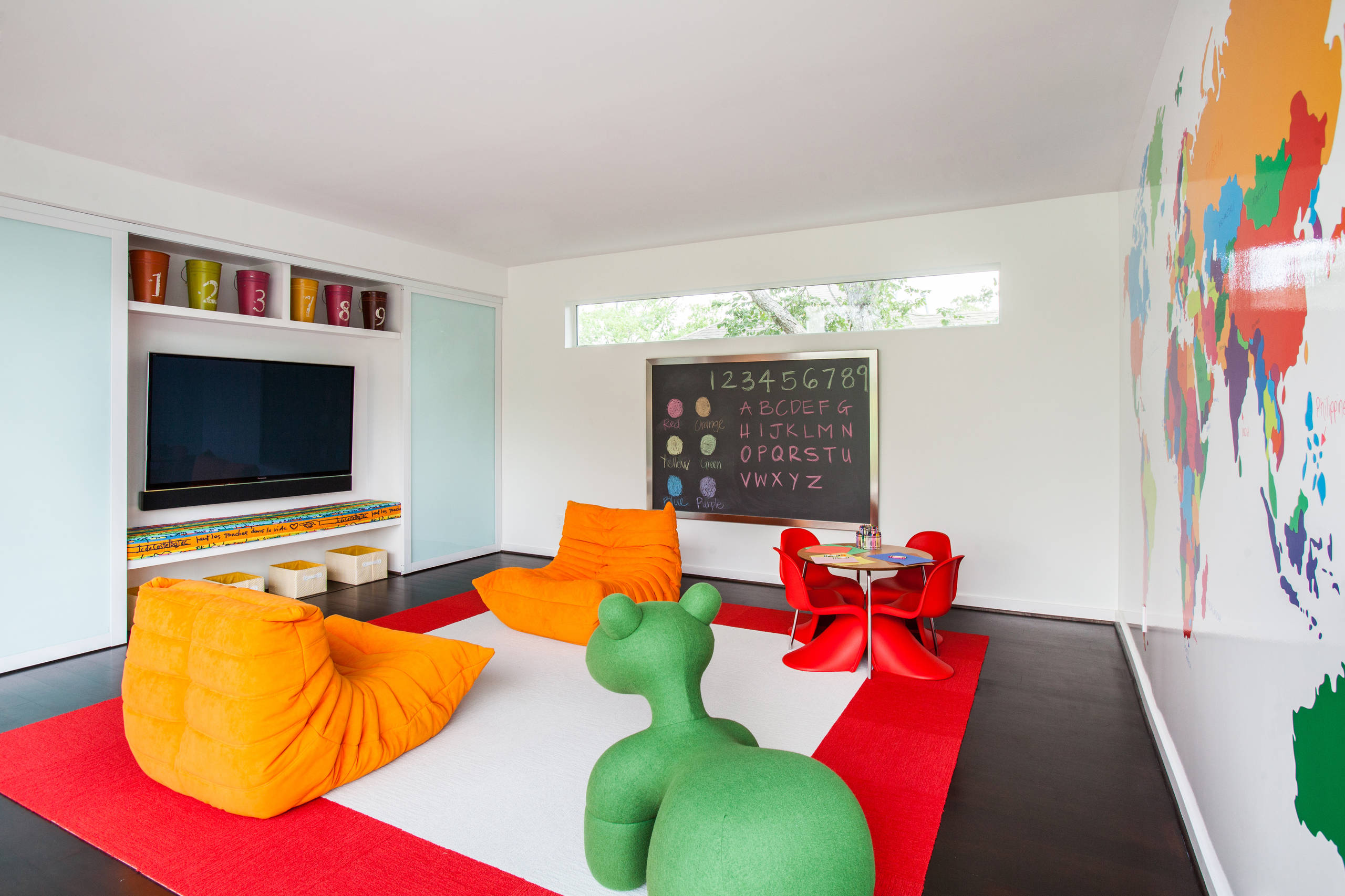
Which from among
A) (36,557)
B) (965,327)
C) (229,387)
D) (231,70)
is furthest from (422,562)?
(965,327)

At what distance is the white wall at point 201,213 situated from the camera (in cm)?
365

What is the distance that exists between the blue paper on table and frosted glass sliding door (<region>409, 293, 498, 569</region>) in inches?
152

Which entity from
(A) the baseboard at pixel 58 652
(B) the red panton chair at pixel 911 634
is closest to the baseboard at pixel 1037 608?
(B) the red panton chair at pixel 911 634

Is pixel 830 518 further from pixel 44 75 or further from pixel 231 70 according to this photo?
pixel 44 75

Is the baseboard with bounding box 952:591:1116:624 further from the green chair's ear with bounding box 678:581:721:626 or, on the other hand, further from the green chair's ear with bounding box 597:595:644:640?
the green chair's ear with bounding box 597:595:644:640

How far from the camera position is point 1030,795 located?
2377 millimetres

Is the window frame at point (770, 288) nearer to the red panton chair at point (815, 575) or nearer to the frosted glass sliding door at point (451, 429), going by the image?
the frosted glass sliding door at point (451, 429)

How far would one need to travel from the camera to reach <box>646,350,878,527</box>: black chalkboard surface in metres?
5.13

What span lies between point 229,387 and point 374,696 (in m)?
3.31

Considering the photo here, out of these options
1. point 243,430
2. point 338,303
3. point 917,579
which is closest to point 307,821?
point 917,579

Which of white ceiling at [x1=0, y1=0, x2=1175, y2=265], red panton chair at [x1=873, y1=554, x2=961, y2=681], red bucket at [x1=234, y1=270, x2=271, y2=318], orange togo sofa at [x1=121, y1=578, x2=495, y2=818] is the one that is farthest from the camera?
red bucket at [x1=234, y1=270, x2=271, y2=318]

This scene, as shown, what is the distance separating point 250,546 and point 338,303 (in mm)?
1949

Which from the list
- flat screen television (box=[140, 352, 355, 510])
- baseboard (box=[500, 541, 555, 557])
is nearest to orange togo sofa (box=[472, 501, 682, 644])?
baseboard (box=[500, 541, 555, 557])

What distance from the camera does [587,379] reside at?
6.33 meters
